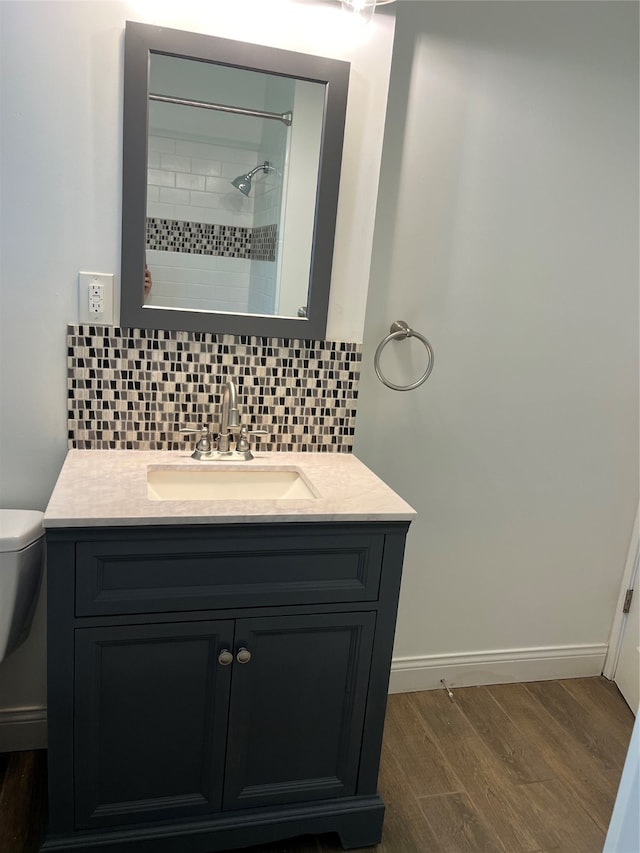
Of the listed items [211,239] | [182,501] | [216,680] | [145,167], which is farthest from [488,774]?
[145,167]

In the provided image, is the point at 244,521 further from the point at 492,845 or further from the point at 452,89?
the point at 452,89

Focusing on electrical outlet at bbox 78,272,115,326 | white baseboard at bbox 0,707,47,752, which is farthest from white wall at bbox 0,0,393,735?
white baseboard at bbox 0,707,47,752

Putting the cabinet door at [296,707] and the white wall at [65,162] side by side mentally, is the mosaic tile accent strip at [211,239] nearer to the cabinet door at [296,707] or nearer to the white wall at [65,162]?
the white wall at [65,162]

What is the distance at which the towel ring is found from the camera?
A: 190cm

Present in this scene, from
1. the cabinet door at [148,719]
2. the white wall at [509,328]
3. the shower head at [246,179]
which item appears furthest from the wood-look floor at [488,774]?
the shower head at [246,179]

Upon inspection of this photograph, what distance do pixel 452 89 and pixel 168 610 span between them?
5.27 feet

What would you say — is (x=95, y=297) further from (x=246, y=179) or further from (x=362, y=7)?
(x=362, y=7)

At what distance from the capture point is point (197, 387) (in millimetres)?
1742

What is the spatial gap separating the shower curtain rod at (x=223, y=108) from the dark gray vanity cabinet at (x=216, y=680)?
102 cm

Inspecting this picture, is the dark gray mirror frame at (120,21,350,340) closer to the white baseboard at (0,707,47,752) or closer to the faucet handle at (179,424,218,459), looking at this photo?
the faucet handle at (179,424,218,459)

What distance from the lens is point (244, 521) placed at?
4.41ft

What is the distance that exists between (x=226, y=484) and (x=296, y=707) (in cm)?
56

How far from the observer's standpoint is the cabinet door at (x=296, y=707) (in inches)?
57.2

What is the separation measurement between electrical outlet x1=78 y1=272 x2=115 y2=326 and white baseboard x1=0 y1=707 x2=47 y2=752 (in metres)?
1.10
